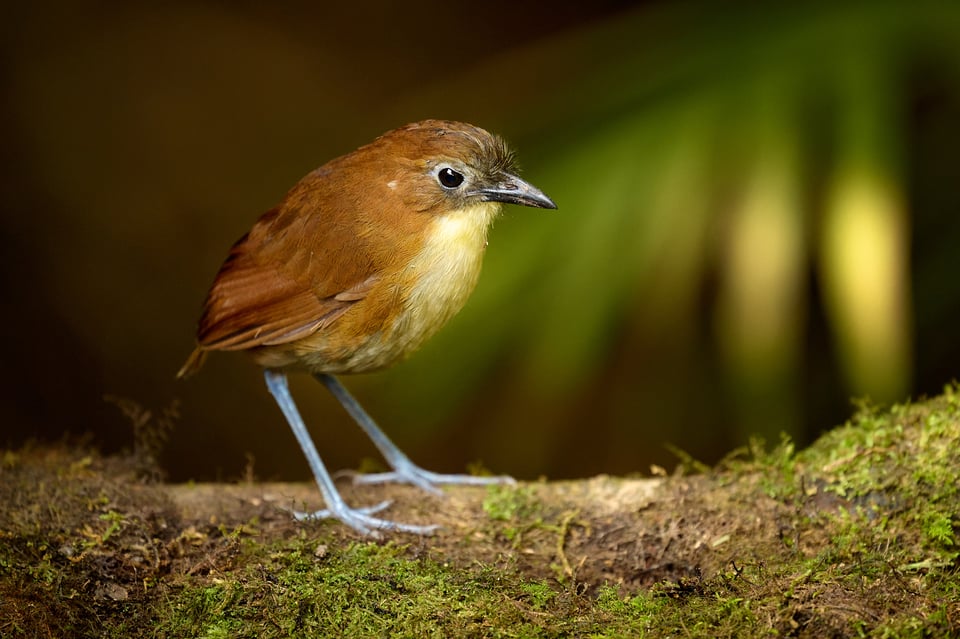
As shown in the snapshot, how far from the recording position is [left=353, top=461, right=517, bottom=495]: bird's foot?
325 cm

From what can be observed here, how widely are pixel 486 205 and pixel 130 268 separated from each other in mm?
3357

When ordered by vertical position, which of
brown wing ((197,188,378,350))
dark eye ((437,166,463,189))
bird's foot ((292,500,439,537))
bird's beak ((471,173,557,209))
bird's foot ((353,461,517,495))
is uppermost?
bird's beak ((471,173,557,209))

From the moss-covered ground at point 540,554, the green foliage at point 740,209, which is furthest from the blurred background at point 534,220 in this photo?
the moss-covered ground at point 540,554

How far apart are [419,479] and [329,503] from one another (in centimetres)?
43

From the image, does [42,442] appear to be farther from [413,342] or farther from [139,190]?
[139,190]

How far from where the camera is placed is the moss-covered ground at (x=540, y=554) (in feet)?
7.04

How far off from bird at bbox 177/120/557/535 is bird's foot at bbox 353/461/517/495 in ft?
1.10

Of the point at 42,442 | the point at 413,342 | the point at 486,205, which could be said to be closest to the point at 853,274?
the point at 486,205

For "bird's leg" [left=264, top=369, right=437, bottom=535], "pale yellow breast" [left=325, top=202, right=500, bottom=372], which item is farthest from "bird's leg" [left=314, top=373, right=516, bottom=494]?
"pale yellow breast" [left=325, top=202, right=500, bottom=372]

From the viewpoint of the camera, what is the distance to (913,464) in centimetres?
258

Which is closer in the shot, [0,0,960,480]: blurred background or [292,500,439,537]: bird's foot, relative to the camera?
[292,500,439,537]: bird's foot

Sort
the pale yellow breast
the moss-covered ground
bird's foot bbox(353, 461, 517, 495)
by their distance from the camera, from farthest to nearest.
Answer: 1. bird's foot bbox(353, 461, 517, 495)
2. the pale yellow breast
3. the moss-covered ground

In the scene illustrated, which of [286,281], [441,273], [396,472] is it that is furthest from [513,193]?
[396,472]

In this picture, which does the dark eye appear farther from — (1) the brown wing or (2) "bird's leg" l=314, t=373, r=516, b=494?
(2) "bird's leg" l=314, t=373, r=516, b=494
